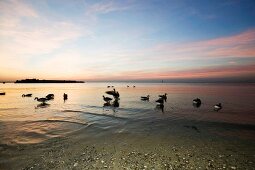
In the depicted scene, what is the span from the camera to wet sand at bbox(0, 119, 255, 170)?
9.83m

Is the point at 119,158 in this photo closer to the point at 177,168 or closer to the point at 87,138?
the point at 177,168

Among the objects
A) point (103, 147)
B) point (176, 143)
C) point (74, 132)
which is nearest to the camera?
point (103, 147)

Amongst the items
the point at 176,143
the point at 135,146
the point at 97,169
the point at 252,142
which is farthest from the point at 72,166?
the point at 252,142

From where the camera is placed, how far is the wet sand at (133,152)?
9828mm

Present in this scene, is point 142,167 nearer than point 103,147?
Yes

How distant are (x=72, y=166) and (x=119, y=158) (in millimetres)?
2738

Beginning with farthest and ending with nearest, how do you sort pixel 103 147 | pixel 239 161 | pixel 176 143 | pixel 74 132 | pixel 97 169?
pixel 74 132, pixel 176 143, pixel 103 147, pixel 239 161, pixel 97 169

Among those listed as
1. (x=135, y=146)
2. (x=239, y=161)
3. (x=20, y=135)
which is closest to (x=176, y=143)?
(x=135, y=146)

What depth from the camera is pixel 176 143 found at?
44.4 feet

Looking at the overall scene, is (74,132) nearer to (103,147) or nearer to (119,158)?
(103,147)

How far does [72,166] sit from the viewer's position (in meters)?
9.57

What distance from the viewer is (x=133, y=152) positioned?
460 inches

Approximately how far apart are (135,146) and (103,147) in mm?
2287

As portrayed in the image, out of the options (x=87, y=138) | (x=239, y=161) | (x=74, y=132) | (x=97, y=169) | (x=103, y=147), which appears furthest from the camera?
(x=74, y=132)
